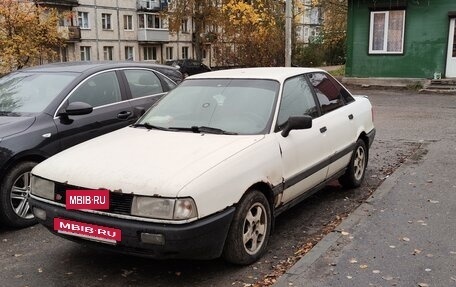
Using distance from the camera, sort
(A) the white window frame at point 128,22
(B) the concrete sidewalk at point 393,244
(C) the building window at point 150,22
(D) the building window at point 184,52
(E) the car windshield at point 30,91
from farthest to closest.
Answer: (D) the building window at point 184,52
(C) the building window at point 150,22
(A) the white window frame at point 128,22
(E) the car windshield at point 30,91
(B) the concrete sidewalk at point 393,244

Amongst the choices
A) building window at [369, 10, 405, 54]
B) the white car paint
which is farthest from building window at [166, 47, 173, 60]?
the white car paint

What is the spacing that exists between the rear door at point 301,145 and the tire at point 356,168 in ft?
3.15

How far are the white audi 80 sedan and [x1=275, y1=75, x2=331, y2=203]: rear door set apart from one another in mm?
11

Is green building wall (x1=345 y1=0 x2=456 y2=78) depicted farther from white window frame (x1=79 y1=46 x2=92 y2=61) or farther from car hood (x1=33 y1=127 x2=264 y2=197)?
white window frame (x1=79 y1=46 x2=92 y2=61)

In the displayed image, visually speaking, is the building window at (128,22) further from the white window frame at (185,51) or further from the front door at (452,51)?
the front door at (452,51)

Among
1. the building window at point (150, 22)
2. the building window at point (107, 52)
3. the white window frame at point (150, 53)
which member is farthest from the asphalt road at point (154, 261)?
the white window frame at point (150, 53)

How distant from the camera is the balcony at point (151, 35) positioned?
52844mm

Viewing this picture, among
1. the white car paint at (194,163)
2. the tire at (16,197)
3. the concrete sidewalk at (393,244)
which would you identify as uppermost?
the white car paint at (194,163)

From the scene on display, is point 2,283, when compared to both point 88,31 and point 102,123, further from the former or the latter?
point 88,31

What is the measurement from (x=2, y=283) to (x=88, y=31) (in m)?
47.2

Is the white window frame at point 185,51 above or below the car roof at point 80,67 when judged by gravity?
above

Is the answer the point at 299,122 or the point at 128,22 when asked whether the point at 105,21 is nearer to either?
the point at 128,22

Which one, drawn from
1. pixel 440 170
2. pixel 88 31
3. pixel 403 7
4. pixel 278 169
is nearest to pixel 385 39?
pixel 403 7

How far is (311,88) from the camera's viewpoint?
5.68 meters
